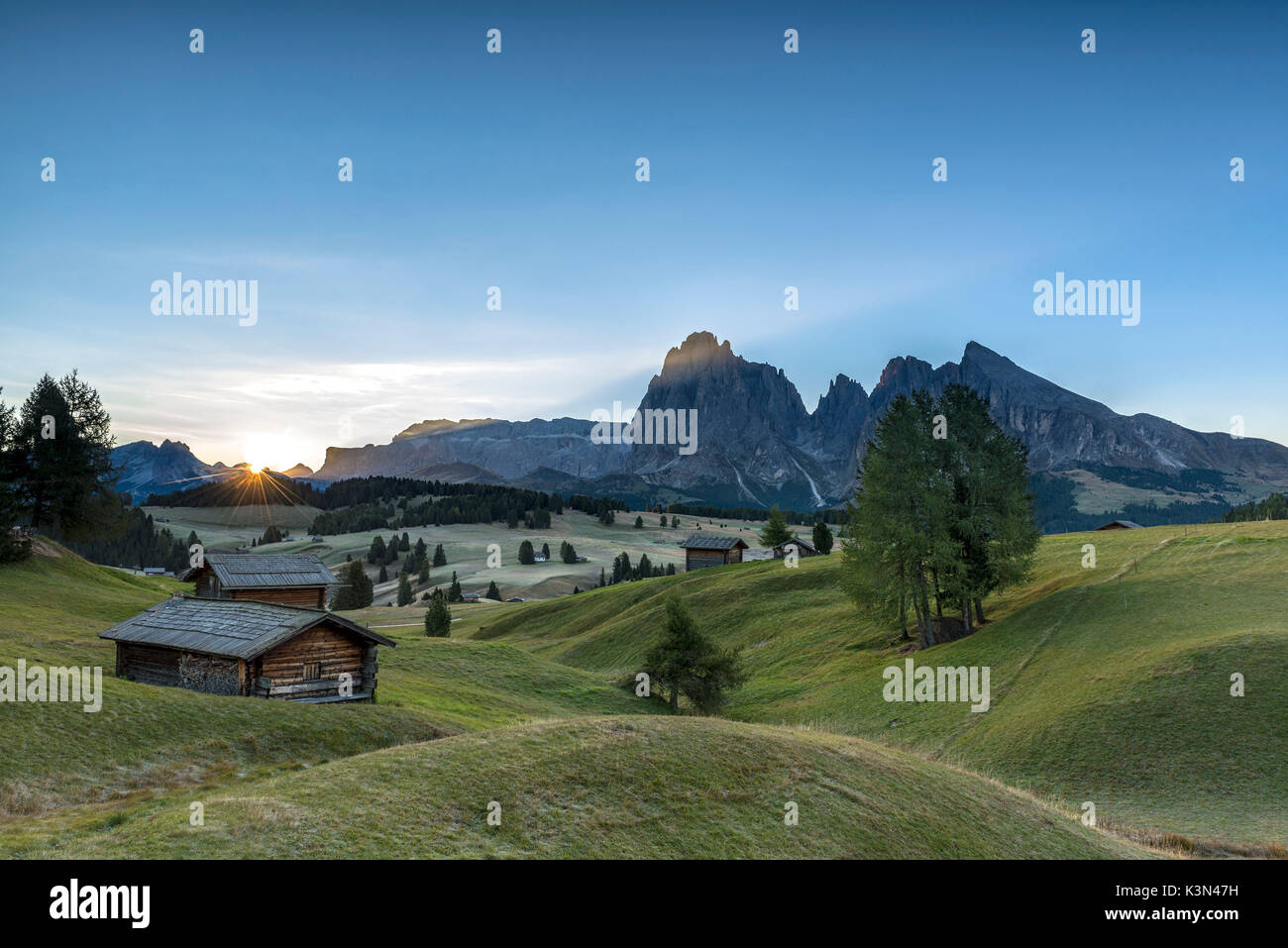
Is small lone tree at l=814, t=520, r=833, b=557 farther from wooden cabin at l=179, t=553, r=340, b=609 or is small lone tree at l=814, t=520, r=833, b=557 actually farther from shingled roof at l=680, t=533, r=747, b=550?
wooden cabin at l=179, t=553, r=340, b=609

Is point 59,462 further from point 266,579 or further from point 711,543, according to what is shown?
point 711,543

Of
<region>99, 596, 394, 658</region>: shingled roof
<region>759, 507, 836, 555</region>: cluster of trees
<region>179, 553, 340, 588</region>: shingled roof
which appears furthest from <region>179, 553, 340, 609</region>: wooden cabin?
<region>759, 507, 836, 555</region>: cluster of trees

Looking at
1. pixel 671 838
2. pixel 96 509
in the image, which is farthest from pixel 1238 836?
pixel 96 509

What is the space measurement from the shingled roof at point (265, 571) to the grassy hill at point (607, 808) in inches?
1228

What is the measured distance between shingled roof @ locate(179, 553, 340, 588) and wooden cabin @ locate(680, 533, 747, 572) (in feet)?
220

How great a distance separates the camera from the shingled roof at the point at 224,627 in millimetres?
32347

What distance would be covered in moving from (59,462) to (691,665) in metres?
63.5

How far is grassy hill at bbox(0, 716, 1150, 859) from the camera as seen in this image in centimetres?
1404

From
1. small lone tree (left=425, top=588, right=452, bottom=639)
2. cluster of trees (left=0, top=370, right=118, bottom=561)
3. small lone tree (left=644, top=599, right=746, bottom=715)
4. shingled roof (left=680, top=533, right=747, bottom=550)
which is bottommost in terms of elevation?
small lone tree (left=425, top=588, right=452, bottom=639)

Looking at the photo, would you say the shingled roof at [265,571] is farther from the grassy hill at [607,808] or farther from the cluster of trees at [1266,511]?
the cluster of trees at [1266,511]

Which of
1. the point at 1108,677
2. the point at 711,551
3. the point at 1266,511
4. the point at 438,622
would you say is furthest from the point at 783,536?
the point at 1266,511

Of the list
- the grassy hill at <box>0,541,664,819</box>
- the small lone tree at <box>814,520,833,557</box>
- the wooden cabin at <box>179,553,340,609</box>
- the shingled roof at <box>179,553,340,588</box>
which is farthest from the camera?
the small lone tree at <box>814,520,833,557</box>
